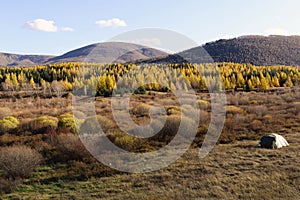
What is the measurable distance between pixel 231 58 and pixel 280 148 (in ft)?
461

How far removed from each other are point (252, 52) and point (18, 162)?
501 feet

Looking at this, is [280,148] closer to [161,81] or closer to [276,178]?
[276,178]

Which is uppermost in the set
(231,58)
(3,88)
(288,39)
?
(288,39)

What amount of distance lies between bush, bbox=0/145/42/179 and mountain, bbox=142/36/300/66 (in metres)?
125

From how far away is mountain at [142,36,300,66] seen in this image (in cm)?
14375

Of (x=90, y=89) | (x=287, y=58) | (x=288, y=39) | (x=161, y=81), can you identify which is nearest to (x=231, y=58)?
(x=287, y=58)

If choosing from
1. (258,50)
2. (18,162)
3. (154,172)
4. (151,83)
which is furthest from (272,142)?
(258,50)

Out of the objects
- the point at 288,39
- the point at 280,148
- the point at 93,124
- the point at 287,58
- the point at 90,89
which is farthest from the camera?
the point at 288,39

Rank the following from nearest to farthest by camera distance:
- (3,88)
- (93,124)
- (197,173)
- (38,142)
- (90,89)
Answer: (197,173), (38,142), (93,124), (90,89), (3,88)

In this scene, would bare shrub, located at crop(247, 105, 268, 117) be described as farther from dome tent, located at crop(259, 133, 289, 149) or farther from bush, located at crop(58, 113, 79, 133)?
bush, located at crop(58, 113, 79, 133)

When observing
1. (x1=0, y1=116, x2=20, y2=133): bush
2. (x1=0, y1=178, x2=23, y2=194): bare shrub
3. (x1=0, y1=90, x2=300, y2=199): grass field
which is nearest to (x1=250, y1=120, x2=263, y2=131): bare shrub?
(x1=0, y1=90, x2=300, y2=199): grass field

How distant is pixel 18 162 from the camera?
11984mm

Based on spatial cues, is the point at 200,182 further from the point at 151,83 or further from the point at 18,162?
the point at 151,83

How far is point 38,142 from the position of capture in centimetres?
1559
